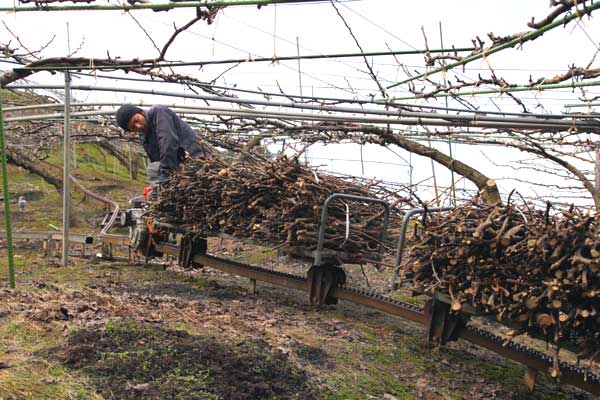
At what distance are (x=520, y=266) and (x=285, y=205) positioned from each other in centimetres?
257

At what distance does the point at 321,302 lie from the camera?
588cm

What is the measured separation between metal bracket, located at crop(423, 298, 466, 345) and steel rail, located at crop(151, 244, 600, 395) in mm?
58

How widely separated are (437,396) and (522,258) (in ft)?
Result: 3.67

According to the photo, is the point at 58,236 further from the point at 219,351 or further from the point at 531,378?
the point at 531,378

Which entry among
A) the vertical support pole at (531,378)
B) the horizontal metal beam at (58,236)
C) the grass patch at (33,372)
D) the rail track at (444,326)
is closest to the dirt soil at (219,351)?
the grass patch at (33,372)

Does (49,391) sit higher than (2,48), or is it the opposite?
(2,48)

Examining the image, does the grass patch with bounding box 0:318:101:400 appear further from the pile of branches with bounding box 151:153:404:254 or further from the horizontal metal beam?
the horizontal metal beam

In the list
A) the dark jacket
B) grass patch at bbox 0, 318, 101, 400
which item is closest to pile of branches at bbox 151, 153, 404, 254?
the dark jacket

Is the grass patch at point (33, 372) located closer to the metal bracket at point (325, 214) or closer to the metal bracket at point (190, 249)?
the metal bracket at point (325, 214)

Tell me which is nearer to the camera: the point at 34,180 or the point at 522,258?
the point at 522,258

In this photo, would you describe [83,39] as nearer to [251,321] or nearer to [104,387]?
[251,321]

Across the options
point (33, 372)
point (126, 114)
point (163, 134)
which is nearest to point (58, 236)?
point (126, 114)

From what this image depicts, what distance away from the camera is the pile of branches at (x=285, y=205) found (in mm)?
5539

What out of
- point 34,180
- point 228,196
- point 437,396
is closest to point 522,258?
point 437,396
